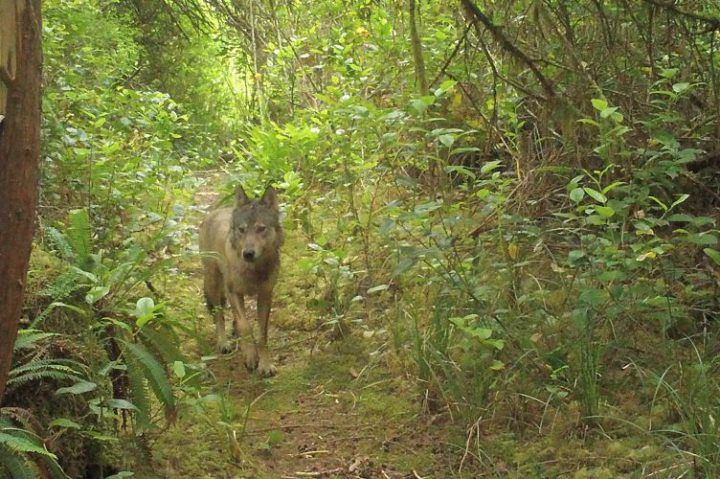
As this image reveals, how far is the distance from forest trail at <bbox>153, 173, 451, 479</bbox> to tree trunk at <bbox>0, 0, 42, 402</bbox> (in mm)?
1464

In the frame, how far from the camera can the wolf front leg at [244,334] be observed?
734 cm

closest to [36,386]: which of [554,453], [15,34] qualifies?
[15,34]

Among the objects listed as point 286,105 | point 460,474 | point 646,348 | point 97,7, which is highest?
point 97,7

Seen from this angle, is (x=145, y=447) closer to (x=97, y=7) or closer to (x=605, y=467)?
(x=605, y=467)

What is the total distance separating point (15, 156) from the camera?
11.8 feet

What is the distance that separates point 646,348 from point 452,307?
4.77 ft

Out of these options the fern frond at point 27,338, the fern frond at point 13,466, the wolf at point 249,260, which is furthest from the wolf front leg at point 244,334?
the fern frond at point 13,466

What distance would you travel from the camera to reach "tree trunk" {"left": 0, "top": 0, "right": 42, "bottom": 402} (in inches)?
141

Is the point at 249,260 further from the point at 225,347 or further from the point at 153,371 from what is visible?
the point at 153,371

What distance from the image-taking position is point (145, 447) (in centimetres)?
480

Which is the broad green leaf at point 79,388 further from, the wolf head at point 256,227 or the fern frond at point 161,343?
the wolf head at point 256,227

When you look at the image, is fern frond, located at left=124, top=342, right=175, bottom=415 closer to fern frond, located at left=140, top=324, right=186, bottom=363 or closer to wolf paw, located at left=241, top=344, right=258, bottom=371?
fern frond, located at left=140, top=324, right=186, bottom=363

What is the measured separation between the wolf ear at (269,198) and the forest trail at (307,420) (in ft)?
4.05

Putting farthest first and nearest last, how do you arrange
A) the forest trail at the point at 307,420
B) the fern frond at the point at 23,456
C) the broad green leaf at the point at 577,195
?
the forest trail at the point at 307,420 < the broad green leaf at the point at 577,195 < the fern frond at the point at 23,456
